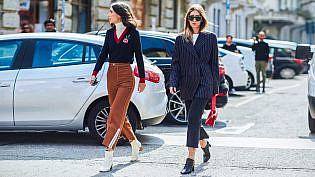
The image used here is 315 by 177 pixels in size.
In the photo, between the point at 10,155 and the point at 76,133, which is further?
the point at 76,133

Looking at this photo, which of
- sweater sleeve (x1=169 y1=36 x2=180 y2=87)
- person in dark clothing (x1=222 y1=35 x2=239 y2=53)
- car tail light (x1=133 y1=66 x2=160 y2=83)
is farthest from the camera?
person in dark clothing (x1=222 y1=35 x2=239 y2=53)

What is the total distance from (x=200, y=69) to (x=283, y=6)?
193 feet

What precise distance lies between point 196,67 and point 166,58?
4833 mm

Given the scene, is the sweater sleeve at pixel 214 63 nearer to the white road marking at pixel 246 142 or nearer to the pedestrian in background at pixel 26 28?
the white road marking at pixel 246 142

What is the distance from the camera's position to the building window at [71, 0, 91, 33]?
22766 millimetres

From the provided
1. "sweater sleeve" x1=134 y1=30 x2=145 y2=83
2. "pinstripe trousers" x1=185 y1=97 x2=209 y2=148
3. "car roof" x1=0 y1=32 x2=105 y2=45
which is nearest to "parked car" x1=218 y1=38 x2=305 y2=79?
"car roof" x1=0 y1=32 x2=105 y2=45

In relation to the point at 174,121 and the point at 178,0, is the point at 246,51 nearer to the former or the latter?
the point at 174,121

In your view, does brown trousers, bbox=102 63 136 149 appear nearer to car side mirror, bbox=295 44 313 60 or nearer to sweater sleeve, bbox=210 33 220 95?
sweater sleeve, bbox=210 33 220 95

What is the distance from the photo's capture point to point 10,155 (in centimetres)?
869

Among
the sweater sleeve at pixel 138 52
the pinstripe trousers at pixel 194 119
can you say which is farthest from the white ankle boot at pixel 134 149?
the pinstripe trousers at pixel 194 119

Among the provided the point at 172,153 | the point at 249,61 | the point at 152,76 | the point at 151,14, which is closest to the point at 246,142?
the point at 172,153

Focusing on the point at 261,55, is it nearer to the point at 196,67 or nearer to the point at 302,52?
the point at 302,52

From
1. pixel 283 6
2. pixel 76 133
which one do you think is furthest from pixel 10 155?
pixel 283 6

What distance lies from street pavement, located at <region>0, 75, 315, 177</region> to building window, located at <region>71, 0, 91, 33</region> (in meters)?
10.9
